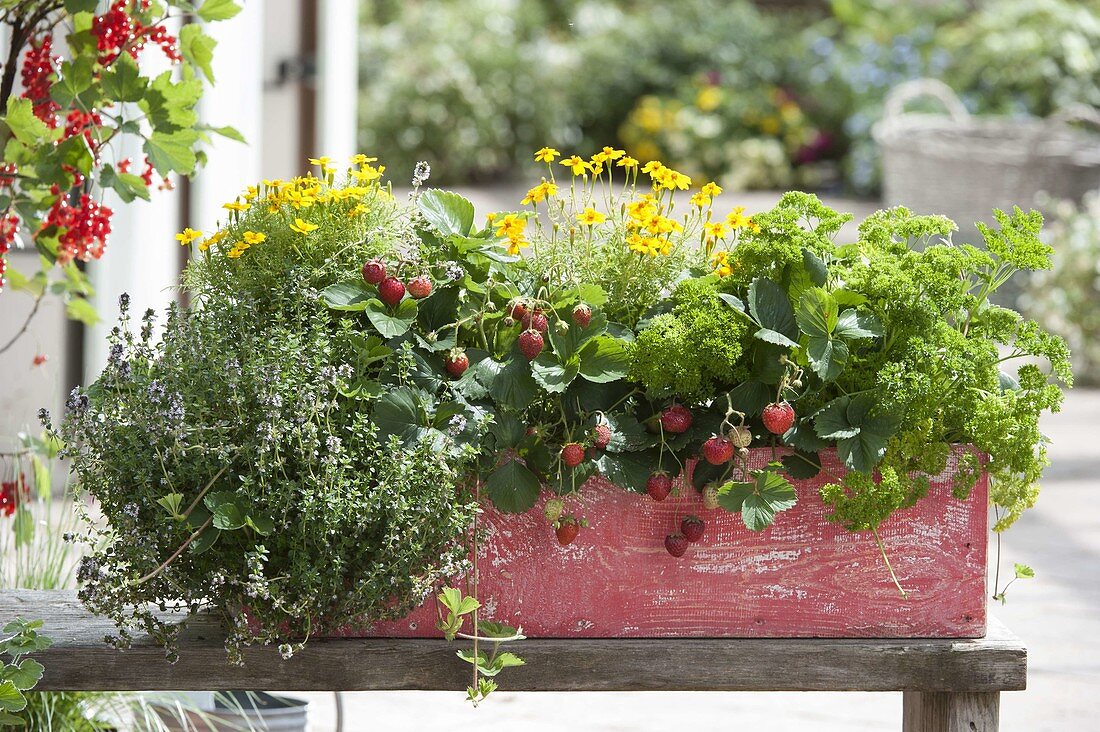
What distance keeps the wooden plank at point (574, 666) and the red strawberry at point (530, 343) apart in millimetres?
319

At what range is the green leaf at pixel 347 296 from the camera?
1385 mm

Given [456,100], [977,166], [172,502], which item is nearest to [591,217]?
[172,502]

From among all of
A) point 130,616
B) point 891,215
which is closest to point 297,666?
point 130,616

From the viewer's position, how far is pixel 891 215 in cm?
153

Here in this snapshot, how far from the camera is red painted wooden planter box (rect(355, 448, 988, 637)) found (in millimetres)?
1429

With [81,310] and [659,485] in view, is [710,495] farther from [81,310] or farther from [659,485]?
[81,310]

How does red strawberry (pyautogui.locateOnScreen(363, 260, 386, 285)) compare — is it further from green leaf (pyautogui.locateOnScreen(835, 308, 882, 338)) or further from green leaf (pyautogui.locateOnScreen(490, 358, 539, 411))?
green leaf (pyautogui.locateOnScreen(835, 308, 882, 338))

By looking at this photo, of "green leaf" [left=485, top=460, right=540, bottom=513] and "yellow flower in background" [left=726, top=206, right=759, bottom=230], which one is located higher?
"yellow flower in background" [left=726, top=206, right=759, bottom=230]

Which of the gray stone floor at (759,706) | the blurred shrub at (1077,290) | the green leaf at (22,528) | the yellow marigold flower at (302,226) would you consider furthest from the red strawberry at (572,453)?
the blurred shrub at (1077,290)

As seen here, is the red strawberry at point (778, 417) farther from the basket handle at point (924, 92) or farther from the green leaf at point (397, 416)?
the basket handle at point (924, 92)

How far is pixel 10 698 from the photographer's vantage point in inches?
53.1

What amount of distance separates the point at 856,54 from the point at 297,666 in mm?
8549

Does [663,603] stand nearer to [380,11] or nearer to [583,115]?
[583,115]

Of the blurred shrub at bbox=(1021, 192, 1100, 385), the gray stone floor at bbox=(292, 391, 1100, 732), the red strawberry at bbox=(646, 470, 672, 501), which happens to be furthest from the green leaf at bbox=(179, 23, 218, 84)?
the blurred shrub at bbox=(1021, 192, 1100, 385)
